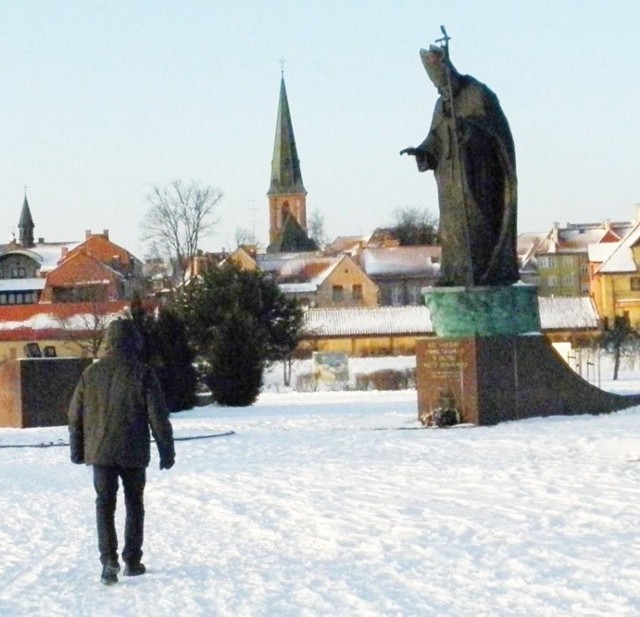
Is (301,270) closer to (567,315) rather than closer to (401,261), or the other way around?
(401,261)

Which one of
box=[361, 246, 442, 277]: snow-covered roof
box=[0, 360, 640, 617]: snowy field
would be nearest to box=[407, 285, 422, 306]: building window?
box=[361, 246, 442, 277]: snow-covered roof

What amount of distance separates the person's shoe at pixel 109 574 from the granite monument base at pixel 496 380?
12.1 m

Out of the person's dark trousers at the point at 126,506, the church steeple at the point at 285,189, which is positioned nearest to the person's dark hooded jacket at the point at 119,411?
the person's dark trousers at the point at 126,506

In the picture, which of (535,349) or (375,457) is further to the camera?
(535,349)

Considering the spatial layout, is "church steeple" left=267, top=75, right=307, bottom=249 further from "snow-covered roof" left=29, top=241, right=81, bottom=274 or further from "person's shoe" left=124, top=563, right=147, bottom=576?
"person's shoe" left=124, top=563, right=147, bottom=576

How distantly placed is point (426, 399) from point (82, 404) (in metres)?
12.2

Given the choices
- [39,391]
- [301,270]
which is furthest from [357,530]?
[301,270]

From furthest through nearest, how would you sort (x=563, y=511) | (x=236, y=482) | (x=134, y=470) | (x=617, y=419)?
(x=617, y=419)
(x=236, y=482)
(x=563, y=511)
(x=134, y=470)

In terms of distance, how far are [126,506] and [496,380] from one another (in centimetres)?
1206

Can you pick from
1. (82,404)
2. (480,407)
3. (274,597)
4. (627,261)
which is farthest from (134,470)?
(627,261)

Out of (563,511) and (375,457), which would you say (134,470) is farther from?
(375,457)

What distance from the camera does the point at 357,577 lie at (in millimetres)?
8664

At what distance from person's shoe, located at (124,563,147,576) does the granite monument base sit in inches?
464

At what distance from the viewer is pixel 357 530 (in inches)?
416
